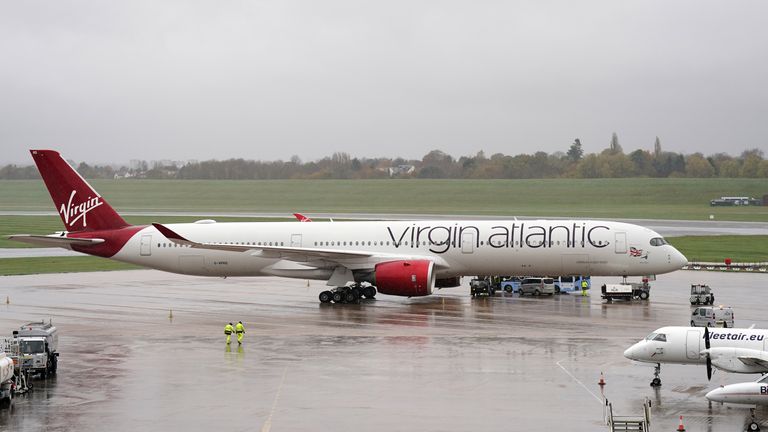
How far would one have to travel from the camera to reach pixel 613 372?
3125cm

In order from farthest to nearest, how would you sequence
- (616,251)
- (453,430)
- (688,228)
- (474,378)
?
(688,228), (616,251), (474,378), (453,430)

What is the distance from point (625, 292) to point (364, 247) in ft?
45.8

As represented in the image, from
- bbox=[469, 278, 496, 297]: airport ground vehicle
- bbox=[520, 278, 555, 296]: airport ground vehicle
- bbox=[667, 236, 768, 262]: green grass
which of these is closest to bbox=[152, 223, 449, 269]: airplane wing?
bbox=[469, 278, 496, 297]: airport ground vehicle

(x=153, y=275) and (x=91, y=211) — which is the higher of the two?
(x=91, y=211)

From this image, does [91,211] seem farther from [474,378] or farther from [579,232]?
[474,378]

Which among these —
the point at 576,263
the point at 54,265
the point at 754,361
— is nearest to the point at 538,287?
the point at 576,263

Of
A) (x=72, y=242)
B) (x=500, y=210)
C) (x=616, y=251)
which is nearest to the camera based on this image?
(x=616, y=251)

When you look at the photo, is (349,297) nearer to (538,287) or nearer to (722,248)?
(538,287)

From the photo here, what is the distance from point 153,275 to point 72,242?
16.7 metres

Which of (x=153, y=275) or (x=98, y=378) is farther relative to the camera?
(x=153, y=275)

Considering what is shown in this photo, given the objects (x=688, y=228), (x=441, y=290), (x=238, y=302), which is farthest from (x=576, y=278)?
(x=688, y=228)

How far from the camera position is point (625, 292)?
51.2 meters

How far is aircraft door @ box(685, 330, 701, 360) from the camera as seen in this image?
28.6 meters

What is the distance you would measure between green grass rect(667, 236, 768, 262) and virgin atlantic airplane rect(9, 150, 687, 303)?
25930 millimetres
